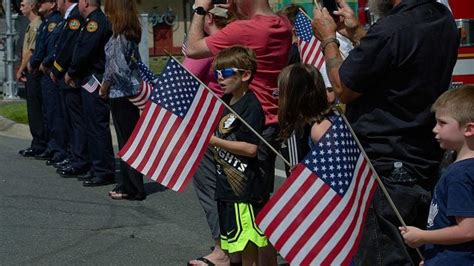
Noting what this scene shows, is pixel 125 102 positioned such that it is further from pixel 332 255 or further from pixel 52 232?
pixel 332 255

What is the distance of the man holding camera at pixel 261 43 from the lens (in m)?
5.39

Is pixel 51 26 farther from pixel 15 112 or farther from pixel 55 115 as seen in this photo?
pixel 15 112

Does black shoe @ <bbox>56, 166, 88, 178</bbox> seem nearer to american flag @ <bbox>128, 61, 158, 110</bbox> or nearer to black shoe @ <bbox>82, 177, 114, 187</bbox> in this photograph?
black shoe @ <bbox>82, 177, 114, 187</bbox>

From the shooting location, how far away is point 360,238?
4.12 meters

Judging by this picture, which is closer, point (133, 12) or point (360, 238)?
point (360, 238)

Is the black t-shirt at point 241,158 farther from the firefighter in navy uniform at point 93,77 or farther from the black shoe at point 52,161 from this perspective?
the black shoe at point 52,161

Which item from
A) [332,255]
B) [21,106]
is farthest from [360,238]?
[21,106]

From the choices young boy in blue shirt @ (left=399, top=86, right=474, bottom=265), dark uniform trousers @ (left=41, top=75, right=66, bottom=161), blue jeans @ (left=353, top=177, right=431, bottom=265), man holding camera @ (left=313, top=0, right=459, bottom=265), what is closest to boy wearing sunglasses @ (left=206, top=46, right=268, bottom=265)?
man holding camera @ (left=313, top=0, right=459, bottom=265)

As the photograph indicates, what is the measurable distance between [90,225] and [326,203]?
13.5 ft

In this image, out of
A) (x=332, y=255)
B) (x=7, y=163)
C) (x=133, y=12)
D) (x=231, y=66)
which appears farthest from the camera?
(x=7, y=163)

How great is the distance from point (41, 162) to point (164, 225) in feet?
11.4

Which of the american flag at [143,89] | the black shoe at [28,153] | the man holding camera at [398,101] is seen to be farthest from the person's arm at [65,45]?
the man holding camera at [398,101]

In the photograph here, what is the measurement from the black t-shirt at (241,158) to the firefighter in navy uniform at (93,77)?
389 cm

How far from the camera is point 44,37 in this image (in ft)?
34.1
